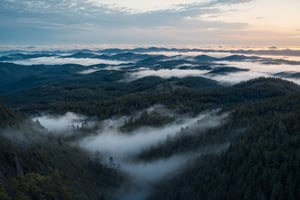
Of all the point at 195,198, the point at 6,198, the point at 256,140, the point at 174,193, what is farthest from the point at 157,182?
the point at 6,198

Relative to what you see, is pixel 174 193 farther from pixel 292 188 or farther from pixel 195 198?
pixel 292 188

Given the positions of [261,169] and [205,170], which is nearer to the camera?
[261,169]

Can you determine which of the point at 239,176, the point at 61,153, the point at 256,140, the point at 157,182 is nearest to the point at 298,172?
the point at 239,176

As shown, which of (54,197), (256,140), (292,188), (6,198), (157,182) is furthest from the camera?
(157,182)

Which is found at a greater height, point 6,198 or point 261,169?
point 6,198

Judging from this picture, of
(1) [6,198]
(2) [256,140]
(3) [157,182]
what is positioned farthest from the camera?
(3) [157,182]

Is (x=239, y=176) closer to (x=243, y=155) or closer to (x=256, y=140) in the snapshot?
(x=243, y=155)

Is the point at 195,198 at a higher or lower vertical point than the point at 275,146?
lower

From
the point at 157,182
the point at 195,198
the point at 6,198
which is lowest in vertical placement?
the point at 157,182

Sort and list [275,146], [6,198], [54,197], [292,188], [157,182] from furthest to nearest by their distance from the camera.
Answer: [157,182] → [275,146] → [292,188] → [54,197] → [6,198]

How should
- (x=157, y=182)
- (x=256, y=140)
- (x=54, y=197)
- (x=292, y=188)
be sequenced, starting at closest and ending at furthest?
(x=54, y=197), (x=292, y=188), (x=256, y=140), (x=157, y=182)
